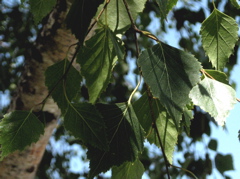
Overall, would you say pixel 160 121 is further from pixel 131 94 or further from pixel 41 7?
pixel 41 7

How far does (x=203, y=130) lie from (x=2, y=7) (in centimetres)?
141

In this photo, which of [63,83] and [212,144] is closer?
[63,83]

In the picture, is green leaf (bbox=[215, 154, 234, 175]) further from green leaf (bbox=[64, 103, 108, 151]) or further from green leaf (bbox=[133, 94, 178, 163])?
green leaf (bbox=[64, 103, 108, 151])

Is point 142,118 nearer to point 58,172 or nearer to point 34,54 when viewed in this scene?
point 34,54

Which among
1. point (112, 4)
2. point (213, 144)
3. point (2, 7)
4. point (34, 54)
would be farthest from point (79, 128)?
point (2, 7)

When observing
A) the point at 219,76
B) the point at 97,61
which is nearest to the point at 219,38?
the point at 219,76

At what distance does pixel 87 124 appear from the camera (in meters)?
0.45

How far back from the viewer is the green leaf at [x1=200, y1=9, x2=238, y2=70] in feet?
1.69

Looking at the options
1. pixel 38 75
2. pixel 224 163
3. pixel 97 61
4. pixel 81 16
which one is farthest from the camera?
pixel 224 163

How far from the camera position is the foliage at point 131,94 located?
0.41 m

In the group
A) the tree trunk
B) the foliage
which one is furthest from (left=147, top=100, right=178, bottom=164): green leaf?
the tree trunk

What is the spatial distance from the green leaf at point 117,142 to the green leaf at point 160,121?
0.03 meters

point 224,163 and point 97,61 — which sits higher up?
point 97,61

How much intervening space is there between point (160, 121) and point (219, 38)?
6.3 inches
